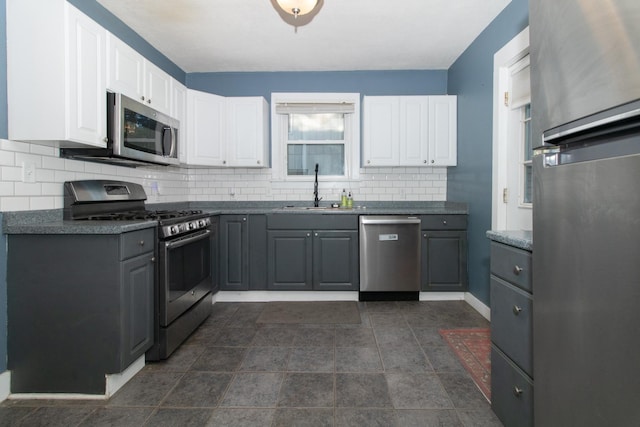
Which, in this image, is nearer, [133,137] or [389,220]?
[133,137]

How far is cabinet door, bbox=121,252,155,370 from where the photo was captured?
1865mm

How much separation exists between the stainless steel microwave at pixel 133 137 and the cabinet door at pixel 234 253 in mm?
859

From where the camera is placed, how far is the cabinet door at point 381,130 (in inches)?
148

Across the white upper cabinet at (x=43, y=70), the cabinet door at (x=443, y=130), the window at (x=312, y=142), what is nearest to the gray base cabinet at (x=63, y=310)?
the white upper cabinet at (x=43, y=70)

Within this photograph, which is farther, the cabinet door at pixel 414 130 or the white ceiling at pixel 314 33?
the cabinet door at pixel 414 130

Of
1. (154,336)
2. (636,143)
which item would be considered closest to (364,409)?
(154,336)

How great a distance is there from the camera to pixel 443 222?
11.3 feet

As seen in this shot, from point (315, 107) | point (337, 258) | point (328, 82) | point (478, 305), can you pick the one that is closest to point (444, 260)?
point (478, 305)

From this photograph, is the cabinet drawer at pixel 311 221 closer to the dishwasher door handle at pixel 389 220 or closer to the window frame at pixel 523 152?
the dishwasher door handle at pixel 389 220

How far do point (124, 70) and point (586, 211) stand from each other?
2780 mm

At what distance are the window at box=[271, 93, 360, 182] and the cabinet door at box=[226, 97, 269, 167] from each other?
0.30 meters

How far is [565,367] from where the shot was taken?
1025mm

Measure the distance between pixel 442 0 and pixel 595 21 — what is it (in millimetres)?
2077

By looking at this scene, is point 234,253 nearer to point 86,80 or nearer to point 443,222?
point 86,80
